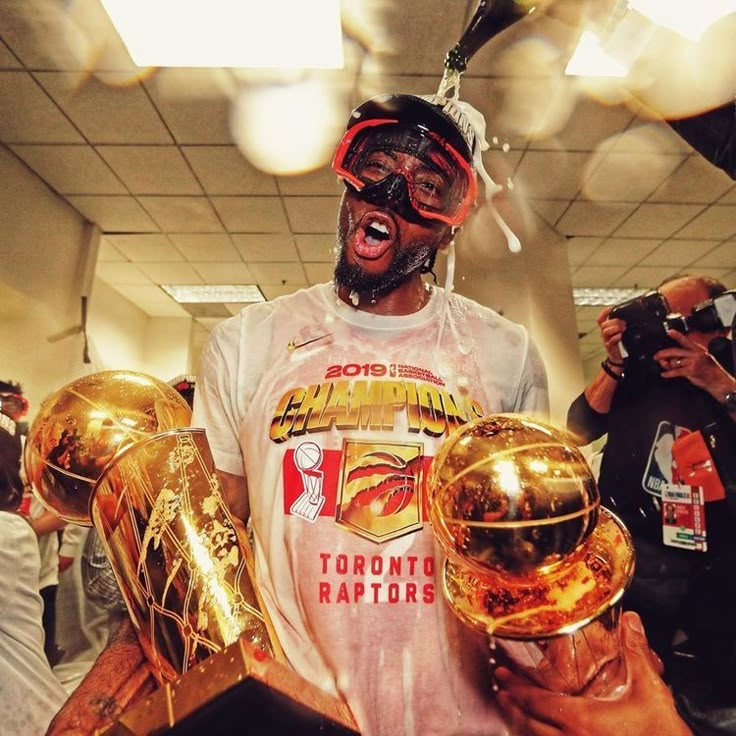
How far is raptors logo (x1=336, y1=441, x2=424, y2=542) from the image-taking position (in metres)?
0.98

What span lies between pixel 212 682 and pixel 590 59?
389 cm

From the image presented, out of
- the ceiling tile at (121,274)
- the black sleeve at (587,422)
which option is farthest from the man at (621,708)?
the ceiling tile at (121,274)

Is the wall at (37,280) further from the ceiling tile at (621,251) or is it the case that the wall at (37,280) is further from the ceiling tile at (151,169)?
the ceiling tile at (621,251)

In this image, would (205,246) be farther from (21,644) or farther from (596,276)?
(596,276)

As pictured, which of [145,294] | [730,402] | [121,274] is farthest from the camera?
[145,294]

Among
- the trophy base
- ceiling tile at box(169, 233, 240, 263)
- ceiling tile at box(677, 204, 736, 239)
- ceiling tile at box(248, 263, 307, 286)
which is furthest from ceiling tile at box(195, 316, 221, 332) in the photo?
the trophy base

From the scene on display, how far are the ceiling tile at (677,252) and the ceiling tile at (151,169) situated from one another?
528 cm

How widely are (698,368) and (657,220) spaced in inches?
161

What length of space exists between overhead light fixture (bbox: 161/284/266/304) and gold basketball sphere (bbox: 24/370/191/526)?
253 inches

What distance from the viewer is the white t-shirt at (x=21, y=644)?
172 centimetres

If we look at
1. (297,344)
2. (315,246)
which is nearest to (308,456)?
(297,344)

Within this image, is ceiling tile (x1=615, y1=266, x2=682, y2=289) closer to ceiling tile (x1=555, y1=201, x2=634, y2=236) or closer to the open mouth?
ceiling tile (x1=555, y1=201, x2=634, y2=236)

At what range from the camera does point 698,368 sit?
1.84m

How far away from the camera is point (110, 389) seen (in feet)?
2.92
